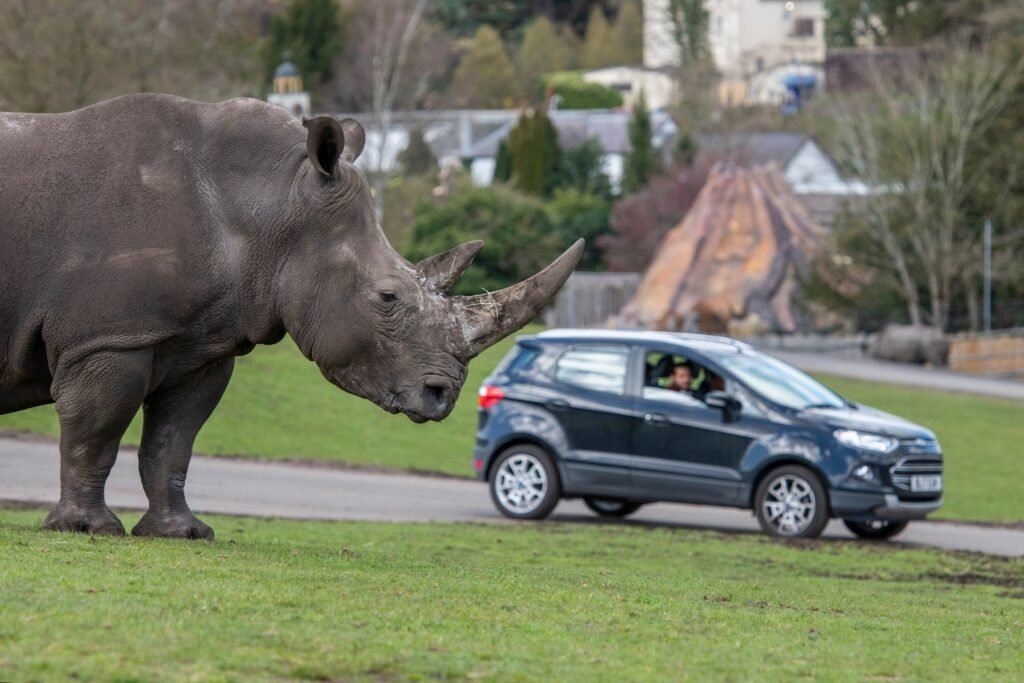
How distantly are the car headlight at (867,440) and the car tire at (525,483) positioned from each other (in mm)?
2895

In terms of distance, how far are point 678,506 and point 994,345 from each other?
24.2m

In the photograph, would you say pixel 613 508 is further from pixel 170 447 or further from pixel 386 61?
pixel 386 61

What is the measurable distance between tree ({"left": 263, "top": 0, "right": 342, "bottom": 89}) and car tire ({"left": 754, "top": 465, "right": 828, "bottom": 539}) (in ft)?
251

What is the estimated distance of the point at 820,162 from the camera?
80.8m

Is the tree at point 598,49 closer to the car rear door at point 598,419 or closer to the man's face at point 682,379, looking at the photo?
the car rear door at point 598,419

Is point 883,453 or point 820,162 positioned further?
point 820,162

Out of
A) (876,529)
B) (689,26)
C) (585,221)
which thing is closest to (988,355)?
(585,221)

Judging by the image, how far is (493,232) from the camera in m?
46.9

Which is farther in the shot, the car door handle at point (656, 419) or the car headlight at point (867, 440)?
the car door handle at point (656, 419)

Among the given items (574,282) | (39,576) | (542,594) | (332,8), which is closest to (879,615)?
(542,594)

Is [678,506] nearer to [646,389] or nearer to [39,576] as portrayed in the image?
[646,389]

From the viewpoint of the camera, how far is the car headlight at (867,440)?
60.3ft

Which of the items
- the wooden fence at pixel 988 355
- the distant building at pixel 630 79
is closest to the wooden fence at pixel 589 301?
the wooden fence at pixel 988 355

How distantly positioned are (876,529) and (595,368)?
10.8ft
